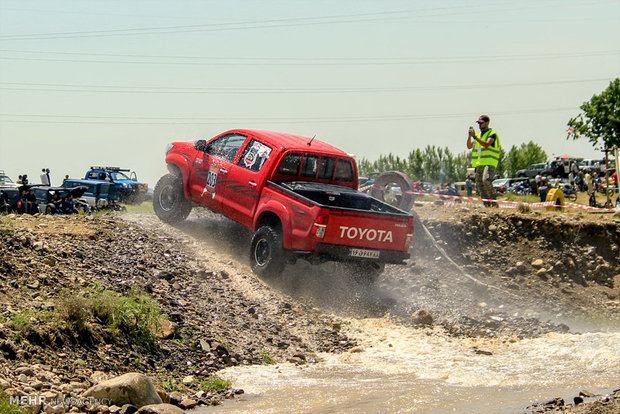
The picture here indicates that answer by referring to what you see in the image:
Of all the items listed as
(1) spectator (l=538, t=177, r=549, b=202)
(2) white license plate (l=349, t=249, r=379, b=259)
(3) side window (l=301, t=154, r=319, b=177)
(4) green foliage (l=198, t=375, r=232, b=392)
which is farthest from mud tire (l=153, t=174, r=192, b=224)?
(1) spectator (l=538, t=177, r=549, b=202)

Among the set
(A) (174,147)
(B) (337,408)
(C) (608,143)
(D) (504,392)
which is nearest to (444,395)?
(D) (504,392)

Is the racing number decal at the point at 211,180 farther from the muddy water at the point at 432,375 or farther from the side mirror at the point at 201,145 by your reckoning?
the muddy water at the point at 432,375

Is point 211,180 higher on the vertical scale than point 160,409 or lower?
higher

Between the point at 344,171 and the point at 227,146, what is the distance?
2.07 m

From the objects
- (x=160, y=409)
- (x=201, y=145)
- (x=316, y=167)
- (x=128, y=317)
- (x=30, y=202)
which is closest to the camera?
(x=160, y=409)

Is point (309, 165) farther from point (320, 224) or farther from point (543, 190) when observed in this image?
point (543, 190)

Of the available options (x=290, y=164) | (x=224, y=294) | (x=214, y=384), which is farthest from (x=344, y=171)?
(x=214, y=384)

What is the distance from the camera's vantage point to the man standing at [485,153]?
→ 14828mm

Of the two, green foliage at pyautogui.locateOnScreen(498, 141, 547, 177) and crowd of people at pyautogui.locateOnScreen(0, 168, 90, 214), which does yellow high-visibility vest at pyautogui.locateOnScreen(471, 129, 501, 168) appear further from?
green foliage at pyautogui.locateOnScreen(498, 141, 547, 177)

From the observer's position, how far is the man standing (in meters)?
14.8

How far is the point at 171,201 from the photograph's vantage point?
13398mm

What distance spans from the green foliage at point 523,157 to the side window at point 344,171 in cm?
6540

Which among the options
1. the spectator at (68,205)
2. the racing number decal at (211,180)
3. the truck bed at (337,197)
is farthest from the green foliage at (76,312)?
the spectator at (68,205)

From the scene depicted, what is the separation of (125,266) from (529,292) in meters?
6.74
